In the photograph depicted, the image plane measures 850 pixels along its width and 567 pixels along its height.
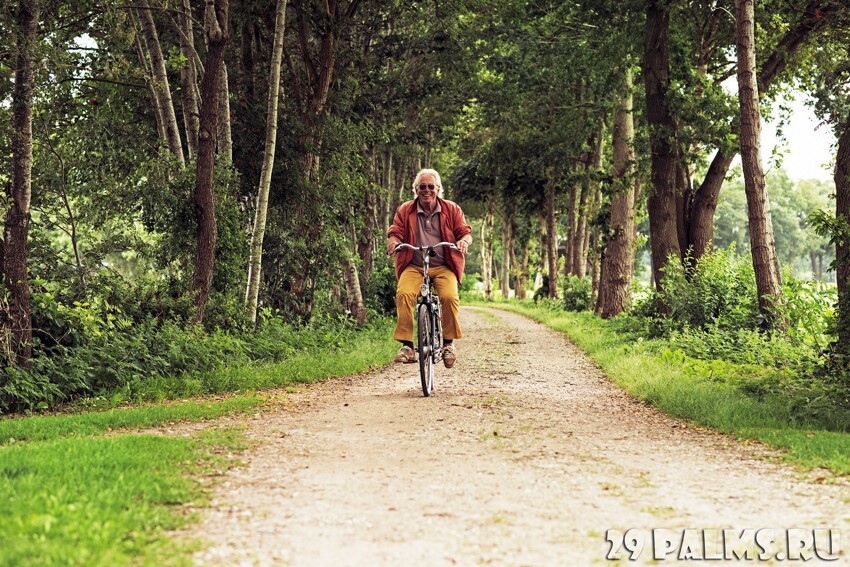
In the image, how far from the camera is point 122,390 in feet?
33.4

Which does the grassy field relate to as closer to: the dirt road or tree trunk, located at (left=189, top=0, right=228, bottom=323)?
the dirt road

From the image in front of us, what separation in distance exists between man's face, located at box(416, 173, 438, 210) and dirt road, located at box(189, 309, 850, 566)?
7.73 feet

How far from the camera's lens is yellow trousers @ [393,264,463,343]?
9.97 meters

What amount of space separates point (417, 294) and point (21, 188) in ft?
16.4

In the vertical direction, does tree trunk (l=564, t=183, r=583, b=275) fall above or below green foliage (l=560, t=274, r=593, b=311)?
above

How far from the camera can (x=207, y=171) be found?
13273 millimetres

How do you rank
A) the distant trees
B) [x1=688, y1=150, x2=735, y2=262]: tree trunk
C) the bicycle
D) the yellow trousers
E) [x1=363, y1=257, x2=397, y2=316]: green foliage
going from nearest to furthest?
the bicycle, the yellow trousers, the distant trees, [x1=688, y1=150, x2=735, y2=262]: tree trunk, [x1=363, y1=257, x2=397, y2=316]: green foliage

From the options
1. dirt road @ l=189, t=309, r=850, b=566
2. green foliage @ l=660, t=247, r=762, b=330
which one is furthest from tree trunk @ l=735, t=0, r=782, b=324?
dirt road @ l=189, t=309, r=850, b=566

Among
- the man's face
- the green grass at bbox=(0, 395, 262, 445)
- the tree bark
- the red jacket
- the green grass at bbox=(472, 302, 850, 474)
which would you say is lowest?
the green grass at bbox=(472, 302, 850, 474)

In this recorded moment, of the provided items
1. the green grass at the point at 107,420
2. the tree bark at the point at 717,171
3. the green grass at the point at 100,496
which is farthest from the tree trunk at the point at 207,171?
the tree bark at the point at 717,171

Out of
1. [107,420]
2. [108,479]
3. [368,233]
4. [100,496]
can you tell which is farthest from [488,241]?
[100,496]

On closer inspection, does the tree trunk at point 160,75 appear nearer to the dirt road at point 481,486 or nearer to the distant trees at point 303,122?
the distant trees at point 303,122

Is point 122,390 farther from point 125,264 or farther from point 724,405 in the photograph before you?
point 125,264

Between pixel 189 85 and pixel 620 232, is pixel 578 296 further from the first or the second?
pixel 189 85
